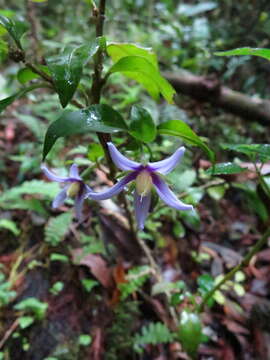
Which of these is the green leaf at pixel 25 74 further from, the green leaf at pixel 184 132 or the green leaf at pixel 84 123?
the green leaf at pixel 184 132

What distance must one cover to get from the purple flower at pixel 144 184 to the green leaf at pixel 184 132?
0.10 meters

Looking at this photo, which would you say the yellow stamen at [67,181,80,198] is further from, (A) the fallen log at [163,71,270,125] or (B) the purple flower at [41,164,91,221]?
(A) the fallen log at [163,71,270,125]

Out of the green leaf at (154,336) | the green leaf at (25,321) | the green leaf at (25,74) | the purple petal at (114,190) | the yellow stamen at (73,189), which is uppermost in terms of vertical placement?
the green leaf at (25,74)

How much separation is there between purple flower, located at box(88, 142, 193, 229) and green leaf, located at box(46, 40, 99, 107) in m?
0.25

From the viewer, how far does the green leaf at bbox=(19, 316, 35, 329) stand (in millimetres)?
1824

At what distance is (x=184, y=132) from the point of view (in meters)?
1.08

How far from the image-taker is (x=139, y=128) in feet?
3.51

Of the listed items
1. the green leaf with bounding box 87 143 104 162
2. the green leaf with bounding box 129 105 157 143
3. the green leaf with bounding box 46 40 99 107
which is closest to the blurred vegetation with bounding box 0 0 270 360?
the green leaf with bounding box 87 143 104 162

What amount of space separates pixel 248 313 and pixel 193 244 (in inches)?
25.9

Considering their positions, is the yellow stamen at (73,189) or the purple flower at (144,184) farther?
the yellow stamen at (73,189)

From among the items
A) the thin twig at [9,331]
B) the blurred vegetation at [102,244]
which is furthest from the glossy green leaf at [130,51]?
the thin twig at [9,331]

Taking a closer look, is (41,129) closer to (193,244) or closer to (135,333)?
(193,244)

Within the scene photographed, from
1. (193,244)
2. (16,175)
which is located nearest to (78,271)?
(193,244)

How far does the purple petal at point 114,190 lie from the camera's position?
1.07 m
